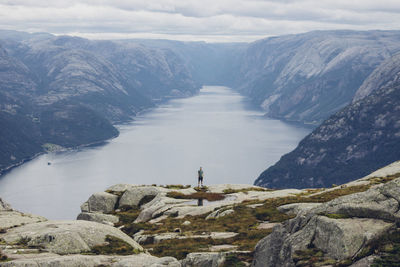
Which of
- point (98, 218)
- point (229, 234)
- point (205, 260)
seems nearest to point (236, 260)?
point (205, 260)

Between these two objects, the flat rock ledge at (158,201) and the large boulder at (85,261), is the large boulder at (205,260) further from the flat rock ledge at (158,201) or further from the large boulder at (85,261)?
the flat rock ledge at (158,201)

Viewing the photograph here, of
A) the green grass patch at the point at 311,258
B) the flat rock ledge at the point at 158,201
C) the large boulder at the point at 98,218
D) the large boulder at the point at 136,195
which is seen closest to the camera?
the green grass patch at the point at 311,258

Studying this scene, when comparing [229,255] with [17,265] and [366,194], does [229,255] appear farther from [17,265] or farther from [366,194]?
[17,265]

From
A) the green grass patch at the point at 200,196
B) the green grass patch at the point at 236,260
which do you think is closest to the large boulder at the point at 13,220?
the green grass patch at the point at 200,196

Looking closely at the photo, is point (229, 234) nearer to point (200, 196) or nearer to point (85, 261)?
point (85, 261)

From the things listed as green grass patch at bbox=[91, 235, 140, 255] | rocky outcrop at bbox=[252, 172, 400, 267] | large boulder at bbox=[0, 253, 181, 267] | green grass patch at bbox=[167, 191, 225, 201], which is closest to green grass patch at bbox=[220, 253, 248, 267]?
rocky outcrop at bbox=[252, 172, 400, 267]
